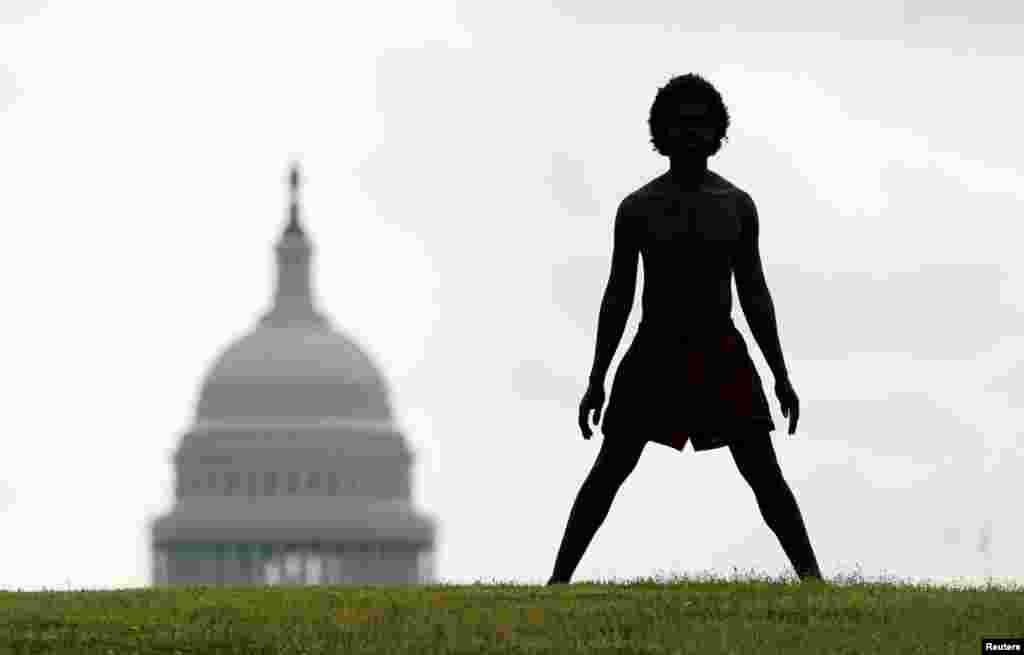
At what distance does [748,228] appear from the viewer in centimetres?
Answer: 3731

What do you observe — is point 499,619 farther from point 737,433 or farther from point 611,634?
point 737,433

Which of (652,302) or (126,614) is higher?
(652,302)

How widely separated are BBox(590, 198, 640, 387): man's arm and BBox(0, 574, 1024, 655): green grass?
6.35ft

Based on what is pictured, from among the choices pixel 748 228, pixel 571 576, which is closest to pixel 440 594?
pixel 571 576

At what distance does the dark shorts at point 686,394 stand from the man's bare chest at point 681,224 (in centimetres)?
82

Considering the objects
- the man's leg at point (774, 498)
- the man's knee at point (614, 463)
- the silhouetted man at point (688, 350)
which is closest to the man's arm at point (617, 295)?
the silhouetted man at point (688, 350)

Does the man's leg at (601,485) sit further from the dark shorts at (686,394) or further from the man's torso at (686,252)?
the man's torso at (686,252)

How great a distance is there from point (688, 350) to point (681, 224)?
109 cm

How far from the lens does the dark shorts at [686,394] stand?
37.2 meters

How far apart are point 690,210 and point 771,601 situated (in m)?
3.92

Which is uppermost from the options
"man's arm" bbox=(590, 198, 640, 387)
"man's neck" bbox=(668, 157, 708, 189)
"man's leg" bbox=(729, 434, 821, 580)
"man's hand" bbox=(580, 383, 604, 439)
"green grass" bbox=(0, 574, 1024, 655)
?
"man's neck" bbox=(668, 157, 708, 189)

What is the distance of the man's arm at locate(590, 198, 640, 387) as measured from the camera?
122ft

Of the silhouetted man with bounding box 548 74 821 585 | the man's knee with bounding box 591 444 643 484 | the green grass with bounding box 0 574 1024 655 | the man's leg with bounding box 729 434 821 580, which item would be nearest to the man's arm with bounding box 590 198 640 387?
the silhouetted man with bounding box 548 74 821 585

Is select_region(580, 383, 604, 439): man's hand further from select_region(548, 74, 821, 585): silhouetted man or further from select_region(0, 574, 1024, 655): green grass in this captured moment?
select_region(0, 574, 1024, 655): green grass
